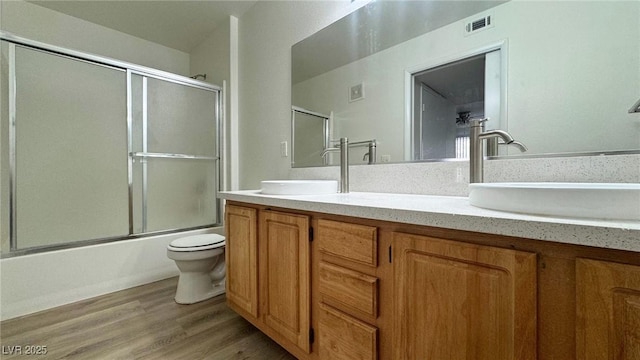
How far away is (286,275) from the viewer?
3.57 ft

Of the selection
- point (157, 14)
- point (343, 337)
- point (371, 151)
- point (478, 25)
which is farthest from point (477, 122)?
point (157, 14)

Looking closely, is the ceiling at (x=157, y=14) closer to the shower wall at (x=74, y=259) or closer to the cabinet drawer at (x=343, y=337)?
the shower wall at (x=74, y=259)

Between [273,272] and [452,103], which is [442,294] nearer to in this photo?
[273,272]

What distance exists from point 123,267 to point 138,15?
2.27 meters

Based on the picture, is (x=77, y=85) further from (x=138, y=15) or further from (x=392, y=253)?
(x=392, y=253)

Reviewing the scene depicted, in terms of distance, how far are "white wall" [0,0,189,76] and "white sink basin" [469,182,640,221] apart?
3.48m

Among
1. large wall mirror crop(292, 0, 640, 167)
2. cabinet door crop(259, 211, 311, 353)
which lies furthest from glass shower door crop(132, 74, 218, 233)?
cabinet door crop(259, 211, 311, 353)

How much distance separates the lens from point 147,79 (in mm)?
2219

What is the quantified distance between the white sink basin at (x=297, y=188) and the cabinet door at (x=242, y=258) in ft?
0.48

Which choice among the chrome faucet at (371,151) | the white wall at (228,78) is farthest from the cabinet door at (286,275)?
the white wall at (228,78)

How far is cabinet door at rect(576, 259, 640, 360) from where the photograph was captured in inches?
17.3

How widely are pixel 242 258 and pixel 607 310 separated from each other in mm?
1313

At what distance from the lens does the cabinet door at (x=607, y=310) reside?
44 centimetres

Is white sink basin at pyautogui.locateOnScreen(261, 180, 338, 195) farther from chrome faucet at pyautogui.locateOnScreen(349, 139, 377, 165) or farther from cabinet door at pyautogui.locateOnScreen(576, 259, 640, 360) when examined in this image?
cabinet door at pyautogui.locateOnScreen(576, 259, 640, 360)
